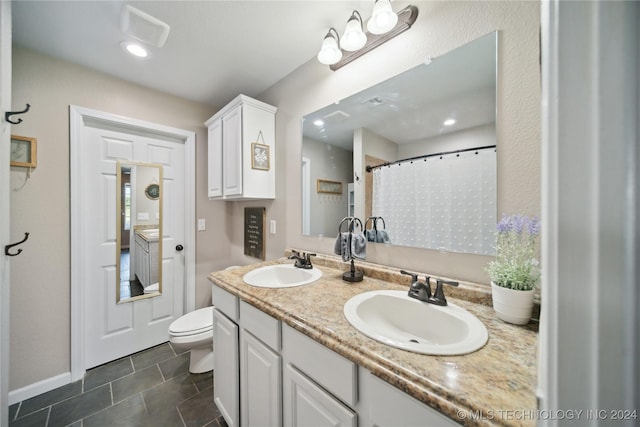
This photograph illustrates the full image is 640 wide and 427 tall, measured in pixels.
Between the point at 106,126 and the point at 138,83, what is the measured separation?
468 millimetres

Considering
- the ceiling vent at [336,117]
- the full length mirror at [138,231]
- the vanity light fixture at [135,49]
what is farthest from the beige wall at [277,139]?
the vanity light fixture at [135,49]

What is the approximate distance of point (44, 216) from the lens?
157 centimetres

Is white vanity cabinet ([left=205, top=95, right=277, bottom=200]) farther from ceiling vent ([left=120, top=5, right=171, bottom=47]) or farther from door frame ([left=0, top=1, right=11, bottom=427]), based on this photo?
door frame ([left=0, top=1, right=11, bottom=427])

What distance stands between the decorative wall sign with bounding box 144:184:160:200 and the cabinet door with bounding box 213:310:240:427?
1.41m

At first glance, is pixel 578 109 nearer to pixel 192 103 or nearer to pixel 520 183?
pixel 520 183

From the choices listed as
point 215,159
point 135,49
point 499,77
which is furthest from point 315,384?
point 135,49

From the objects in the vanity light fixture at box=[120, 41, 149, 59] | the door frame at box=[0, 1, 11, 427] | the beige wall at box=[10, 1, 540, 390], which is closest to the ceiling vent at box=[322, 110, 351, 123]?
the beige wall at box=[10, 1, 540, 390]

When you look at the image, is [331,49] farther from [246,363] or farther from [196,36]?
[246,363]

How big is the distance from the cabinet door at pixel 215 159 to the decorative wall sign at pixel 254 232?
0.36 m

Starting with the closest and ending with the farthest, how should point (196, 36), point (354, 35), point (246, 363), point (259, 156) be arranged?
point (246, 363), point (354, 35), point (196, 36), point (259, 156)

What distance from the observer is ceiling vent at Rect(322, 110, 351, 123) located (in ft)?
4.79

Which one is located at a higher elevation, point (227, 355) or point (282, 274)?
point (282, 274)

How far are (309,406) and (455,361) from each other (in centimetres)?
53

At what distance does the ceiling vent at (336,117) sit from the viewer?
1460 millimetres
